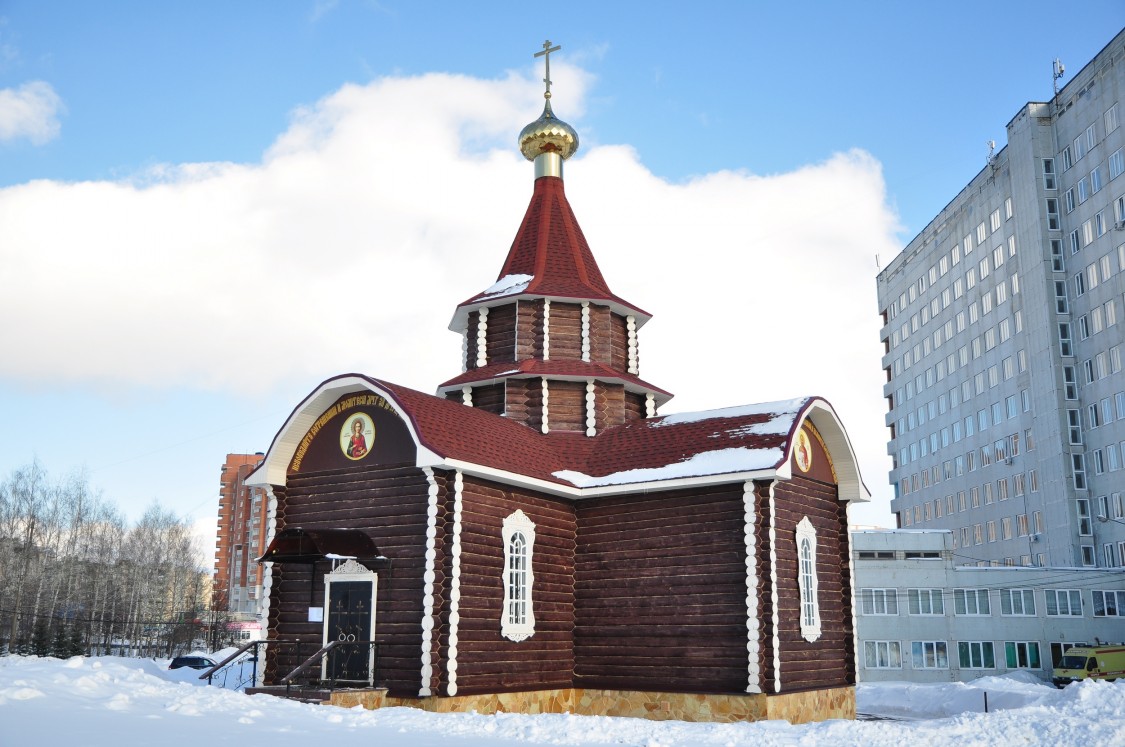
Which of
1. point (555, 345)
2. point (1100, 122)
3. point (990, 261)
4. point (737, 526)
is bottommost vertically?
point (737, 526)

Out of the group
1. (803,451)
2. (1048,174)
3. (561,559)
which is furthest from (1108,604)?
(561,559)

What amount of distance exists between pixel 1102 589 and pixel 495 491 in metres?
33.4

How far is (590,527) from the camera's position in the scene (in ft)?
63.2

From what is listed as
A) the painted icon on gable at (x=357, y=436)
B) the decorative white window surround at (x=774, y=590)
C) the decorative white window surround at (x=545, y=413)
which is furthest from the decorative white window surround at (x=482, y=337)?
the decorative white window surround at (x=774, y=590)

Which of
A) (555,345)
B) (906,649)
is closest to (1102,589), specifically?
(906,649)

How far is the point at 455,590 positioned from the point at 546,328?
7654 mm

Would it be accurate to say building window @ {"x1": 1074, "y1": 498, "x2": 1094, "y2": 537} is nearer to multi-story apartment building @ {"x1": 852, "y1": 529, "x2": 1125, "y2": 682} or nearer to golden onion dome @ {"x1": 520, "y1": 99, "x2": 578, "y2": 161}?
multi-story apartment building @ {"x1": 852, "y1": 529, "x2": 1125, "y2": 682}

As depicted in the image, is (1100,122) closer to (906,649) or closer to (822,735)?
(906,649)

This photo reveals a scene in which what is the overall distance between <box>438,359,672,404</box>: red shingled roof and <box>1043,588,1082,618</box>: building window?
88.9 feet

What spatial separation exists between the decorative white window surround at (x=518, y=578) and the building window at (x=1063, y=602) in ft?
101

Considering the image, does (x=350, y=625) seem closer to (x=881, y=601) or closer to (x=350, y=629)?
(x=350, y=629)

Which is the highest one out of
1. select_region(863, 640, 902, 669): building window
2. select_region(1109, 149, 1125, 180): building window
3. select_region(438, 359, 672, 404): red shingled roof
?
select_region(1109, 149, 1125, 180): building window

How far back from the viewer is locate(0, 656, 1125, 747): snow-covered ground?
9.91 meters

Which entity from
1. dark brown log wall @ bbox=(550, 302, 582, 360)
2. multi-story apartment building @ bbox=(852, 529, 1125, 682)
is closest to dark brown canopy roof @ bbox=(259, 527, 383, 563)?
dark brown log wall @ bbox=(550, 302, 582, 360)
